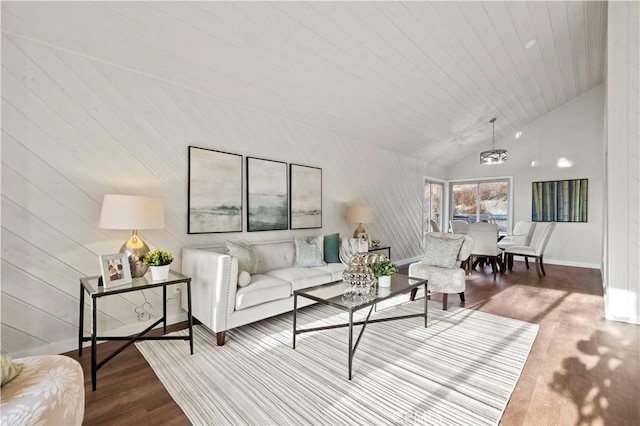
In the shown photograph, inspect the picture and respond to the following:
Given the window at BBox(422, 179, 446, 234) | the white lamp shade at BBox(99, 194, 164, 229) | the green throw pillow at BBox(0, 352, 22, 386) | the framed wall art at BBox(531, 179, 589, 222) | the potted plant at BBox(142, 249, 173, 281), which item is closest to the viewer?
the green throw pillow at BBox(0, 352, 22, 386)

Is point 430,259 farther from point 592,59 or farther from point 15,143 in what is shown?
point 592,59

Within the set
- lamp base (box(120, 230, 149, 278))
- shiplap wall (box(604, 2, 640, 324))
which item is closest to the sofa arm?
lamp base (box(120, 230, 149, 278))

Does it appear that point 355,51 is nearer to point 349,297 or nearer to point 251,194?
point 251,194

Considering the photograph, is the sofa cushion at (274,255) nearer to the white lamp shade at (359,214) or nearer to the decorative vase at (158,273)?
the decorative vase at (158,273)

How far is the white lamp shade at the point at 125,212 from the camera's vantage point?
2271 mm

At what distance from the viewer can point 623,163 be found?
3.12 m

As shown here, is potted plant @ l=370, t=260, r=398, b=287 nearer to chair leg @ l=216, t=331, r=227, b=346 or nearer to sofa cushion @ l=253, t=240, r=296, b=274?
sofa cushion @ l=253, t=240, r=296, b=274

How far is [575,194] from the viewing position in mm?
6137

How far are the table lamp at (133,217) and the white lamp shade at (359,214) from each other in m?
2.92

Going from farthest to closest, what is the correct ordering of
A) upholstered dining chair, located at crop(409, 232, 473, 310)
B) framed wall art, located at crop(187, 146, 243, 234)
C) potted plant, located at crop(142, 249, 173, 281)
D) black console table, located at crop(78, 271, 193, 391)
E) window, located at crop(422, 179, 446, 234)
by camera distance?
window, located at crop(422, 179, 446, 234) < upholstered dining chair, located at crop(409, 232, 473, 310) < framed wall art, located at crop(187, 146, 243, 234) < potted plant, located at crop(142, 249, 173, 281) < black console table, located at crop(78, 271, 193, 391)

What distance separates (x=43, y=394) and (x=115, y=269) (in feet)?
4.20

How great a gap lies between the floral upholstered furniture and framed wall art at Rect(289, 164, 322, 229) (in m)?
2.99

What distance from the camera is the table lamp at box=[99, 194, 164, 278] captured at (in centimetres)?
227

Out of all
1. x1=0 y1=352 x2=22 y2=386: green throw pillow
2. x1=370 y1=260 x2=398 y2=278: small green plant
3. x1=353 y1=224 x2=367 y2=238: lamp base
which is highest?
x1=353 y1=224 x2=367 y2=238: lamp base
